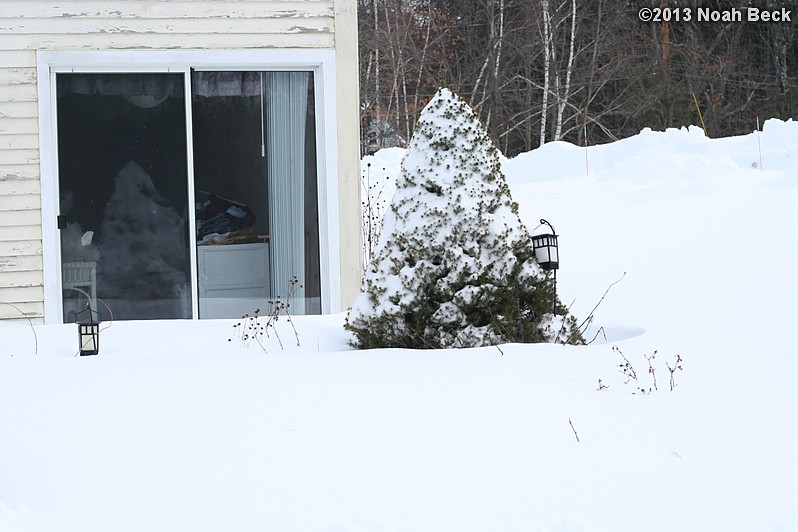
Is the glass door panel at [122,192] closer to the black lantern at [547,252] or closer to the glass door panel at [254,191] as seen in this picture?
the glass door panel at [254,191]

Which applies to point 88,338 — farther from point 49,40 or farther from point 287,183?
point 49,40

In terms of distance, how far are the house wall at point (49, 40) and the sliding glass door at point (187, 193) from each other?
0.20m

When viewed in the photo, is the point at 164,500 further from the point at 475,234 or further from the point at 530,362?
the point at 475,234

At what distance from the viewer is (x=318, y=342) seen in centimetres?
567

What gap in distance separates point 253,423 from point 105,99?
3985mm

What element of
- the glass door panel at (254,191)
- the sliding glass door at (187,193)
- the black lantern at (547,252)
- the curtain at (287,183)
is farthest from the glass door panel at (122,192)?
the black lantern at (547,252)

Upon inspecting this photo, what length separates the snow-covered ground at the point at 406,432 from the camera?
3.06 metres

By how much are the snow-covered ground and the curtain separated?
117cm

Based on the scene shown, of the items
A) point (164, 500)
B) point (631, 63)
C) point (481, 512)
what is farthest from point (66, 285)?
point (631, 63)

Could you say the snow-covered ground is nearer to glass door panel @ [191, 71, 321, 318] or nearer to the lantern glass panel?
the lantern glass panel

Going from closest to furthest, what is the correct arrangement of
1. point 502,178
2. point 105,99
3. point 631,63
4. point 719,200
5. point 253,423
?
point 253,423 → point 502,178 → point 105,99 → point 719,200 → point 631,63

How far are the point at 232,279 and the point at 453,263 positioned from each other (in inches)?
102

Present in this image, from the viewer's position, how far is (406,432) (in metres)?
3.67

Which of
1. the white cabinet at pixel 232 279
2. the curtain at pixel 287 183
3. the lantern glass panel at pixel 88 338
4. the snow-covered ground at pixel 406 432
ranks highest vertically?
the curtain at pixel 287 183
